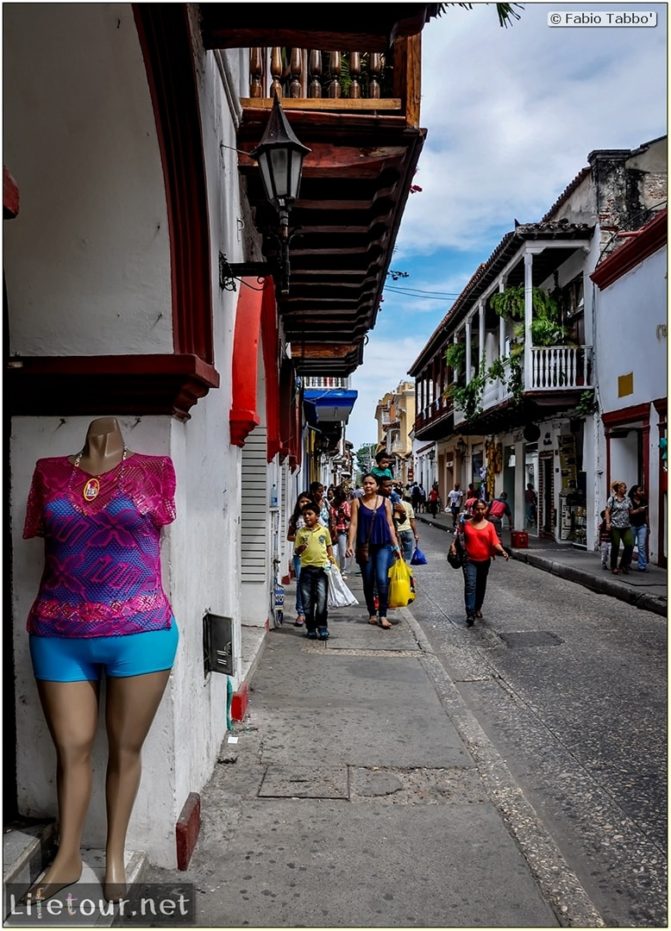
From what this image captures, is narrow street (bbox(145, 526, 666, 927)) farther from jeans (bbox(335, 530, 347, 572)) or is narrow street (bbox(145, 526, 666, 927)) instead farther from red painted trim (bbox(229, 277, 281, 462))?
jeans (bbox(335, 530, 347, 572))

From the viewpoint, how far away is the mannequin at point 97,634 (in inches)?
115

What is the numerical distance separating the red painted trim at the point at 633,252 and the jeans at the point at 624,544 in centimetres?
511

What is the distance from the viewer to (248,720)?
538cm

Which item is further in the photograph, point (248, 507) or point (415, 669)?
point (248, 507)

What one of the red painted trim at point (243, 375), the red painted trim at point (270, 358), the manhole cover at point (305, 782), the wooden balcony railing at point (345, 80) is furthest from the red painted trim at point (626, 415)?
the manhole cover at point (305, 782)

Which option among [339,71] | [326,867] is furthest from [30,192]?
[326,867]

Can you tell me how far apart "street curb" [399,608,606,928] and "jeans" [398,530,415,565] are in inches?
160

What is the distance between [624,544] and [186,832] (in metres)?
11.7

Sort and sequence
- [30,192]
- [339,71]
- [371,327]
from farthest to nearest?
[371,327]
[339,71]
[30,192]

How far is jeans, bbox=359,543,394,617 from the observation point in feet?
28.6

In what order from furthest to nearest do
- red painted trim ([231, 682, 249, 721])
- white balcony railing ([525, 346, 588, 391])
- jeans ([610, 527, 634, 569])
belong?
white balcony railing ([525, 346, 588, 391]) → jeans ([610, 527, 634, 569]) → red painted trim ([231, 682, 249, 721])

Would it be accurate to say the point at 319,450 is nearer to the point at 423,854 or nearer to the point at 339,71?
the point at 339,71

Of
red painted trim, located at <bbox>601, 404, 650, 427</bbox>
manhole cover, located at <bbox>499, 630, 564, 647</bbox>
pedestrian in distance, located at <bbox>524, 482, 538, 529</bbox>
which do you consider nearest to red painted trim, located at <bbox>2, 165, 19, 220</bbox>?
manhole cover, located at <bbox>499, 630, 564, 647</bbox>

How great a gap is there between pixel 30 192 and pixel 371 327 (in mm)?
7870
